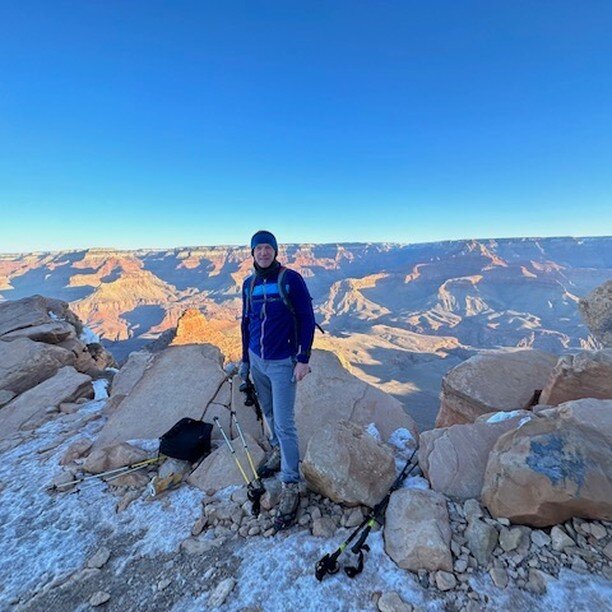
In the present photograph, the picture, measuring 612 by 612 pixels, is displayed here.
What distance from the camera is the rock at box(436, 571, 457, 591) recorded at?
2469mm

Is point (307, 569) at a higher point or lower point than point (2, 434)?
higher

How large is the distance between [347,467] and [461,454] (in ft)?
4.51

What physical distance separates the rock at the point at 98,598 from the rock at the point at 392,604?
2.33 meters

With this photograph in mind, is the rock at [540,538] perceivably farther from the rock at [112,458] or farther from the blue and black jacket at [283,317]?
the rock at [112,458]

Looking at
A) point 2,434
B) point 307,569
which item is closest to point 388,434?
point 307,569

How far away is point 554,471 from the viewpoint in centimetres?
274

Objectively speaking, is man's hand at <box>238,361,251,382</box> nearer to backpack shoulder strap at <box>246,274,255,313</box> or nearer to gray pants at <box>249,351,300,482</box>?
gray pants at <box>249,351,300,482</box>

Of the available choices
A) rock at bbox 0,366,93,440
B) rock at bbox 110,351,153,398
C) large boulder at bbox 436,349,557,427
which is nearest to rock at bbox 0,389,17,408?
rock at bbox 0,366,93,440

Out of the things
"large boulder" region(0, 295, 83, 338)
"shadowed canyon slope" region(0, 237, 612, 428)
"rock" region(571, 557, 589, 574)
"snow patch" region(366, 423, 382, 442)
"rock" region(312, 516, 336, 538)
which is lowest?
"shadowed canyon slope" region(0, 237, 612, 428)

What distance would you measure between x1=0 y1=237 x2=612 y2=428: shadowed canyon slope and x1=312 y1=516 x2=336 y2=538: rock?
47928 mm

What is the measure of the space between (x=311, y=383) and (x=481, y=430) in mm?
2994

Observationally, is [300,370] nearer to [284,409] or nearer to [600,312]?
[284,409]

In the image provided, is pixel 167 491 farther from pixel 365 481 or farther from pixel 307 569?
pixel 365 481

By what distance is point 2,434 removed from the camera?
6.16 meters
